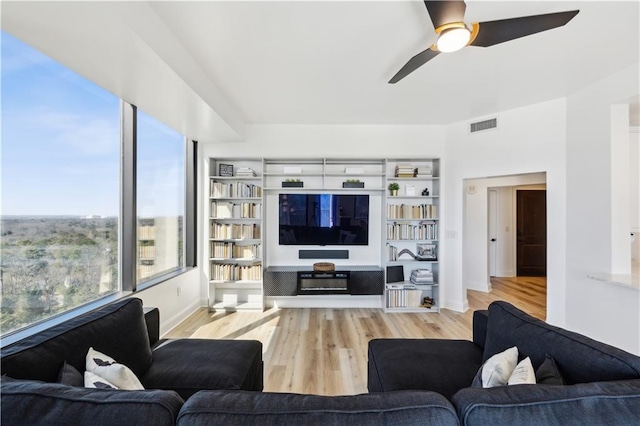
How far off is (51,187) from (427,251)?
414cm

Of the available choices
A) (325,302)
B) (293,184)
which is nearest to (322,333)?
(325,302)

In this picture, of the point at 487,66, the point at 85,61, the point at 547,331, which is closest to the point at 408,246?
the point at 487,66

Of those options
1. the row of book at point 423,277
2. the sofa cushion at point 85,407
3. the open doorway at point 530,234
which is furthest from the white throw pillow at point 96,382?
the open doorway at point 530,234

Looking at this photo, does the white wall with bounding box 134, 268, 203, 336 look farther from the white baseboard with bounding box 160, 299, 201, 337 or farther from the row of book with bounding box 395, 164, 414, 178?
the row of book with bounding box 395, 164, 414, 178

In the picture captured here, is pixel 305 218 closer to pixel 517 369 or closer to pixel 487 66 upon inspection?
pixel 487 66

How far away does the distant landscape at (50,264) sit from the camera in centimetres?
173

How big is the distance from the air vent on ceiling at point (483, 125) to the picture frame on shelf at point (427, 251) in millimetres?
1688

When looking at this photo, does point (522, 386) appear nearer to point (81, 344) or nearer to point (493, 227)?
point (81, 344)

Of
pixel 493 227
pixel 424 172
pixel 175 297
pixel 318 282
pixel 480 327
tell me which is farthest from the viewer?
pixel 493 227

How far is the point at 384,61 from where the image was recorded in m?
2.36

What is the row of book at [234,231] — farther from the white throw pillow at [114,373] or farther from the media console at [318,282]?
the white throw pillow at [114,373]

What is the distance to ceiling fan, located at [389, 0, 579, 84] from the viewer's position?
1.48 metres

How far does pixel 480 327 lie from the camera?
1914 mm

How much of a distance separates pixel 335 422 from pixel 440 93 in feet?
10.5
